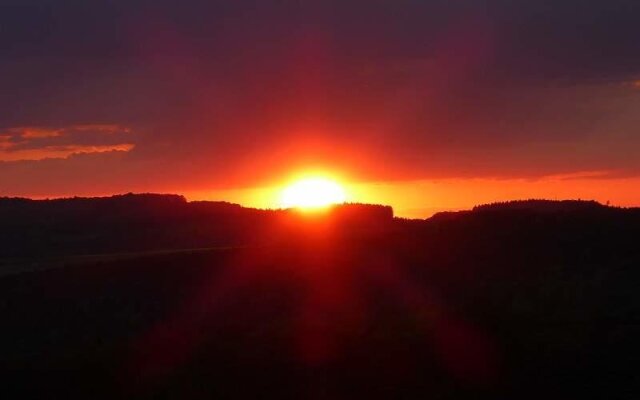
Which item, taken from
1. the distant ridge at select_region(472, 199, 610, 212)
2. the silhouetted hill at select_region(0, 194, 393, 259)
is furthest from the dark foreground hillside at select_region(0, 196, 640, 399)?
the silhouetted hill at select_region(0, 194, 393, 259)

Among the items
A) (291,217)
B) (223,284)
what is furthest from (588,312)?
(291,217)

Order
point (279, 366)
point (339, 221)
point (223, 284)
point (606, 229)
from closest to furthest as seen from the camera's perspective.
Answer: point (279, 366) < point (606, 229) < point (223, 284) < point (339, 221)

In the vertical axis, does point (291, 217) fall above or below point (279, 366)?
above

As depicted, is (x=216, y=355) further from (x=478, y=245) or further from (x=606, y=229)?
(x=606, y=229)

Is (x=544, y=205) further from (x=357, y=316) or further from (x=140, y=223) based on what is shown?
(x=140, y=223)

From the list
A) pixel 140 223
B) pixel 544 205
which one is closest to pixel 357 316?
pixel 544 205

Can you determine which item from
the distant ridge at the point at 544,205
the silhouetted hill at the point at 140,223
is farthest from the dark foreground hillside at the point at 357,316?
the silhouetted hill at the point at 140,223

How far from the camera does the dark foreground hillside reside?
22.1 meters

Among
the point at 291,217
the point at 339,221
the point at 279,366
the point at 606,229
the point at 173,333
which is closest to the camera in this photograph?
the point at 279,366

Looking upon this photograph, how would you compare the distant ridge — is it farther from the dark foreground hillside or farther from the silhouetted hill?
the silhouetted hill

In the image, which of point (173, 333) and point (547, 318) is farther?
point (173, 333)

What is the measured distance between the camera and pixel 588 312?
24.7 meters

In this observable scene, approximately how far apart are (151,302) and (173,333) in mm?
5263

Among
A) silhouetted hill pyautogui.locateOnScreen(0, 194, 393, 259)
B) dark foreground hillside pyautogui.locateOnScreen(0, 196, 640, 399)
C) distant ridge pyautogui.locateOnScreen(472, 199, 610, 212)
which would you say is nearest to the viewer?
dark foreground hillside pyautogui.locateOnScreen(0, 196, 640, 399)
